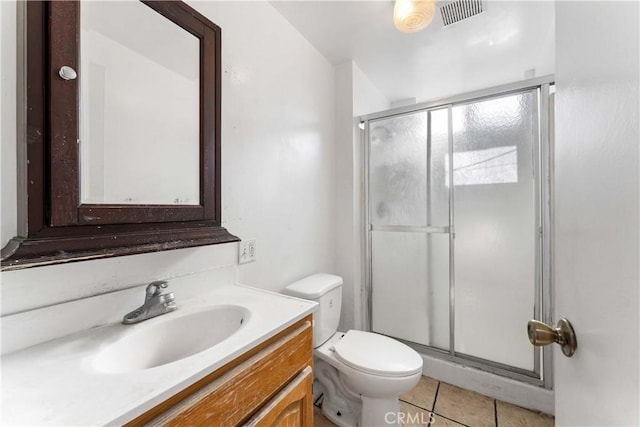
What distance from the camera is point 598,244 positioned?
0.42m

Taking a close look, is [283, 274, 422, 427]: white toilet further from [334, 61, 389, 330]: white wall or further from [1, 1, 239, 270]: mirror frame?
[1, 1, 239, 270]: mirror frame

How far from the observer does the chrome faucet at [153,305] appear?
82cm

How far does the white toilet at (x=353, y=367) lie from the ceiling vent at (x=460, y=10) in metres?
1.73

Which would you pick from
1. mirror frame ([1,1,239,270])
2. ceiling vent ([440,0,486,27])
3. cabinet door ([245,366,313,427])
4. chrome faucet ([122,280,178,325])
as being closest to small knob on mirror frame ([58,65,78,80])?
mirror frame ([1,1,239,270])

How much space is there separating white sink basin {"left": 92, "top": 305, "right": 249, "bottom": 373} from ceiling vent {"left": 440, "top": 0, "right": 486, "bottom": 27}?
1.89 meters

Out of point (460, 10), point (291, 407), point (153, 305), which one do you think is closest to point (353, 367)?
point (291, 407)

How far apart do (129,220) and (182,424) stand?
1.85 ft

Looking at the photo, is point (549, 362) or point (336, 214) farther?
point (336, 214)

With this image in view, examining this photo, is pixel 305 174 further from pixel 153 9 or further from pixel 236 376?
pixel 236 376

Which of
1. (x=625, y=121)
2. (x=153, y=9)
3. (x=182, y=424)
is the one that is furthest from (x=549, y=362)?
(x=153, y=9)

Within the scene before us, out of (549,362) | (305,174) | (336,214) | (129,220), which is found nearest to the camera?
(129,220)

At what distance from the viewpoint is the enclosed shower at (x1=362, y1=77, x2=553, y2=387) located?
1.55 meters

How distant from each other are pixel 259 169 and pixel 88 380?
1035mm

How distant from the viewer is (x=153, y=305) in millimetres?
852
